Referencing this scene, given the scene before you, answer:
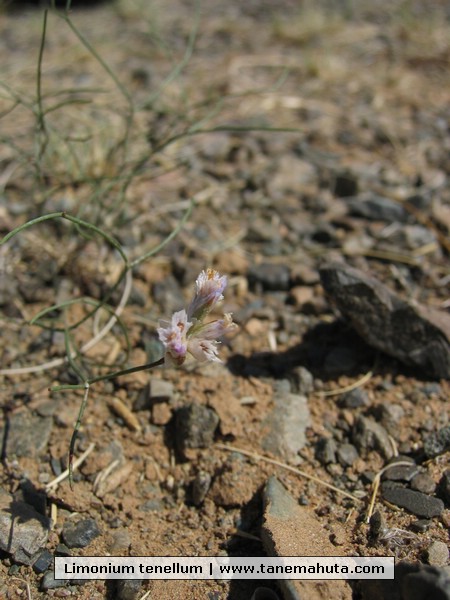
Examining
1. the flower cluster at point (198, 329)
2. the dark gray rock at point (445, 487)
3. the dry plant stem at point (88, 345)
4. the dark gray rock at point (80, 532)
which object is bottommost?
the dark gray rock at point (80, 532)

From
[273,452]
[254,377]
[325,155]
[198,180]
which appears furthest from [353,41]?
[273,452]

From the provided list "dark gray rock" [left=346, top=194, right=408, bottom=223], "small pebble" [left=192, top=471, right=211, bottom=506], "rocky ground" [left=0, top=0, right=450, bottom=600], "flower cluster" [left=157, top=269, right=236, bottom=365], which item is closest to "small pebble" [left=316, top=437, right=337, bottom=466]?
"rocky ground" [left=0, top=0, right=450, bottom=600]

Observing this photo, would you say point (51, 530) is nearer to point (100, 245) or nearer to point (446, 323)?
point (100, 245)

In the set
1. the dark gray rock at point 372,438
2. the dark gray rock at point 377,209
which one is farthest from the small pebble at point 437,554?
the dark gray rock at point 377,209

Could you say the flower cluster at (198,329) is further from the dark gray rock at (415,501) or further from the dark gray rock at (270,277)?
the dark gray rock at (270,277)

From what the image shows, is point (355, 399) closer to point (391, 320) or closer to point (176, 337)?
point (391, 320)

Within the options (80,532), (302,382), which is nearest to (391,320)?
(302,382)
